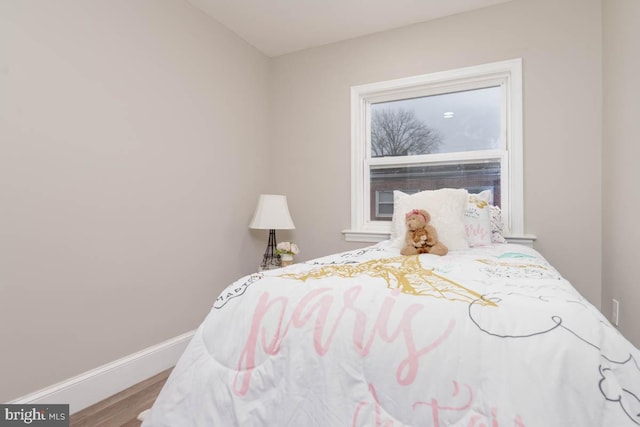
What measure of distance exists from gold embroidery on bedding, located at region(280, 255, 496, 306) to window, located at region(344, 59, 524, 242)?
4.60ft

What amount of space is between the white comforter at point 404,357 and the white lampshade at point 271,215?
5.24 ft

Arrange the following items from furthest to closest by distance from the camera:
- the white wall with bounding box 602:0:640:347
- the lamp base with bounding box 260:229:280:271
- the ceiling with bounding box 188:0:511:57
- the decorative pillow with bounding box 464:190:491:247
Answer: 1. the lamp base with bounding box 260:229:280:271
2. the ceiling with bounding box 188:0:511:57
3. the decorative pillow with bounding box 464:190:491:247
4. the white wall with bounding box 602:0:640:347

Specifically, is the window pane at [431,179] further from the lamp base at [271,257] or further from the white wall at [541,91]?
the lamp base at [271,257]

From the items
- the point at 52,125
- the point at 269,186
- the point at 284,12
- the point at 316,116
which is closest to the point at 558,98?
the point at 316,116

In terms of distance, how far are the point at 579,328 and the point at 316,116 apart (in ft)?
8.92

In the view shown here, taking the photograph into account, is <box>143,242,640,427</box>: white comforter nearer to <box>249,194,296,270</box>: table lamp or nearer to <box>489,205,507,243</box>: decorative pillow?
<box>489,205,507,243</box>: decorative pillow

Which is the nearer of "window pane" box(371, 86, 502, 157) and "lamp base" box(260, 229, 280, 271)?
"window pane" box(371, 86, 502, 157)

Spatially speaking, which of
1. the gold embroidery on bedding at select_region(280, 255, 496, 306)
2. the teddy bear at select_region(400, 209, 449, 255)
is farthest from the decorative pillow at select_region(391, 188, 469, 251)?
the gold embroidery on bedding at select_region(280, 255, 496, 306)

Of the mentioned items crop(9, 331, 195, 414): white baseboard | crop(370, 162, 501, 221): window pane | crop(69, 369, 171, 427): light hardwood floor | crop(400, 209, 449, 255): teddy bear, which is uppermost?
crop(370, 162, 501, 221): window pane

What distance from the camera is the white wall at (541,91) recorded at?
234 centimetres

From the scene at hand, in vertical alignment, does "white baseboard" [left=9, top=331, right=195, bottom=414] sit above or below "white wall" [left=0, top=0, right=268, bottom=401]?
below

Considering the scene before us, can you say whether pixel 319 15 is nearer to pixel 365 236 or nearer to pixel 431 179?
pixel 431 179

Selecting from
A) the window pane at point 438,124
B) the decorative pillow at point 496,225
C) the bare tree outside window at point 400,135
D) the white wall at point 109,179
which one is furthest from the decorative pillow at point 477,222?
the white wall at point 109,179

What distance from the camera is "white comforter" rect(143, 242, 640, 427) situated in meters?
0.75
